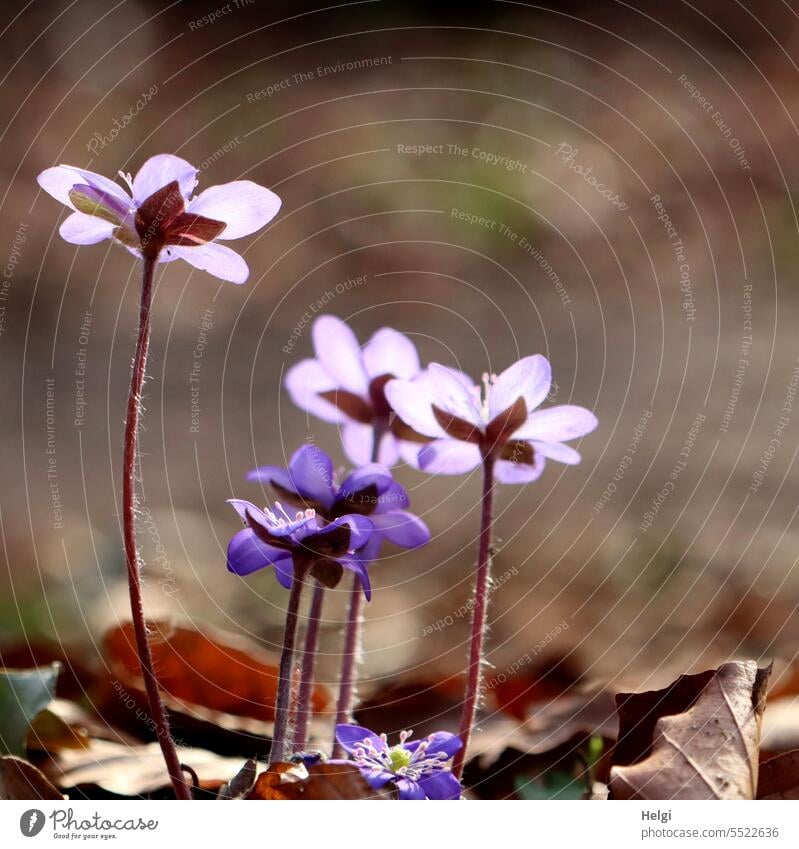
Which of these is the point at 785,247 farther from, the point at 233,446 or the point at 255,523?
the point at 255,523

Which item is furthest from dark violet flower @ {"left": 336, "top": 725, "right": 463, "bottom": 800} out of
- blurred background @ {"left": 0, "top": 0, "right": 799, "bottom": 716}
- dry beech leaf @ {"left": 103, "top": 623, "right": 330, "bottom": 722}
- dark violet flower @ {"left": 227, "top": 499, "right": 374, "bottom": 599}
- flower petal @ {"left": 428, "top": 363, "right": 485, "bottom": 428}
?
blurred background @ {"left": 0, "top": 0, "right": 799, "bottom": 716}

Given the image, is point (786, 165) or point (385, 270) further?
point (786, 165)

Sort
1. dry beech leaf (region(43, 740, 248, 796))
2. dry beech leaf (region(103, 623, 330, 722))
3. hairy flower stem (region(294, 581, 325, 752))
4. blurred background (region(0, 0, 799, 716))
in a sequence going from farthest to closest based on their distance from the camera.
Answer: blurred background (region(0, 0, 799, 716)), dry beech leaf (region(103, 623, 330, 722)), dry beech leaf (region(43, 740, 248, 796)), hairy flower stem (region(294, 581, 325, 752))

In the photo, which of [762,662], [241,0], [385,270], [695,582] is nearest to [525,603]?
[695,582]

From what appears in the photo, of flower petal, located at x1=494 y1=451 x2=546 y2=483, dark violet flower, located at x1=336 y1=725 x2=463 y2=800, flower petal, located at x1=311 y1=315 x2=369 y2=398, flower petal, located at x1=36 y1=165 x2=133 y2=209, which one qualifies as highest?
flower petal, located at x1=36 y1=165 x2=133 y2=209

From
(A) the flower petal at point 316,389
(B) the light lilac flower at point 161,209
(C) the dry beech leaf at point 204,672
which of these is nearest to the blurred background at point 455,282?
(C) the dry beech leaf at point 204,672

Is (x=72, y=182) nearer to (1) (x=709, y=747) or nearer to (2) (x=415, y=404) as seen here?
(2) (x=415, y=404)

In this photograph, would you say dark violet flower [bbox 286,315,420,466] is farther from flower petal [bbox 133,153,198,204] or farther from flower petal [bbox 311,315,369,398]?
flower petal [bbox 133,153,198,204]
